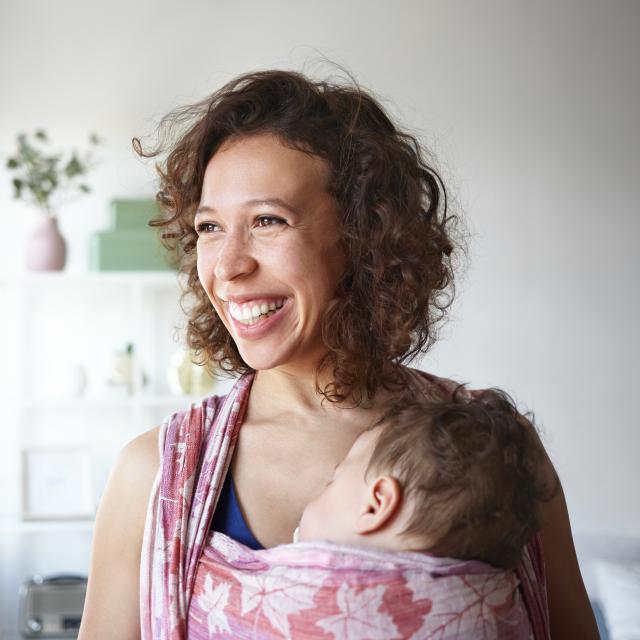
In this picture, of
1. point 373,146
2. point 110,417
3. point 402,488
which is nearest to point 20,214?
point 110,417

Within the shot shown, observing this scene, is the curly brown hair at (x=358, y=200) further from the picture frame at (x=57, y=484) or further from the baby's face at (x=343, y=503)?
the picture frame at (x=57, y=484)

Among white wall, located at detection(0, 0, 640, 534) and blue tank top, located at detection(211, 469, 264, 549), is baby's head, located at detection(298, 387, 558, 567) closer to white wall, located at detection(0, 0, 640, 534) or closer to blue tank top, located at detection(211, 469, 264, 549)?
blue tank top, located at detection(211, 469, 264, 549)

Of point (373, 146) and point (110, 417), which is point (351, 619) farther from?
point (110, 417)

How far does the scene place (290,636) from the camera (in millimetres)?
1093

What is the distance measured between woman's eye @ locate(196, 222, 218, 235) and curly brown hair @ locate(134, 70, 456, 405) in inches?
4.5

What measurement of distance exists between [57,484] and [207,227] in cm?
273

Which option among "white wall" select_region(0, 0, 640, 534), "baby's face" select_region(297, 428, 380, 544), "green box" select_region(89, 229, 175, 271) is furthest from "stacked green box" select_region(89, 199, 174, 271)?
"baby's face" select_region(297, 428, 380, 544)

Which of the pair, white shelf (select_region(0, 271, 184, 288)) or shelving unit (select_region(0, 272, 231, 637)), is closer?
white shelf (select_region(0, 271, 184, 288))

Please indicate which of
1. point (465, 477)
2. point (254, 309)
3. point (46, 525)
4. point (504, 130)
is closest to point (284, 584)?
point (465, 477)

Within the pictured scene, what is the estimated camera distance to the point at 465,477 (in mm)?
1118

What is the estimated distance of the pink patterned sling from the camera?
1074mm

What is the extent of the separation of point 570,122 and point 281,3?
1294 millimetres

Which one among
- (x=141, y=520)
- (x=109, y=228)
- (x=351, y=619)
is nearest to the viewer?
(x=351, y=619)

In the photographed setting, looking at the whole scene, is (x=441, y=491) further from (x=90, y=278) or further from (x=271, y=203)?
(x=90, y=278)
